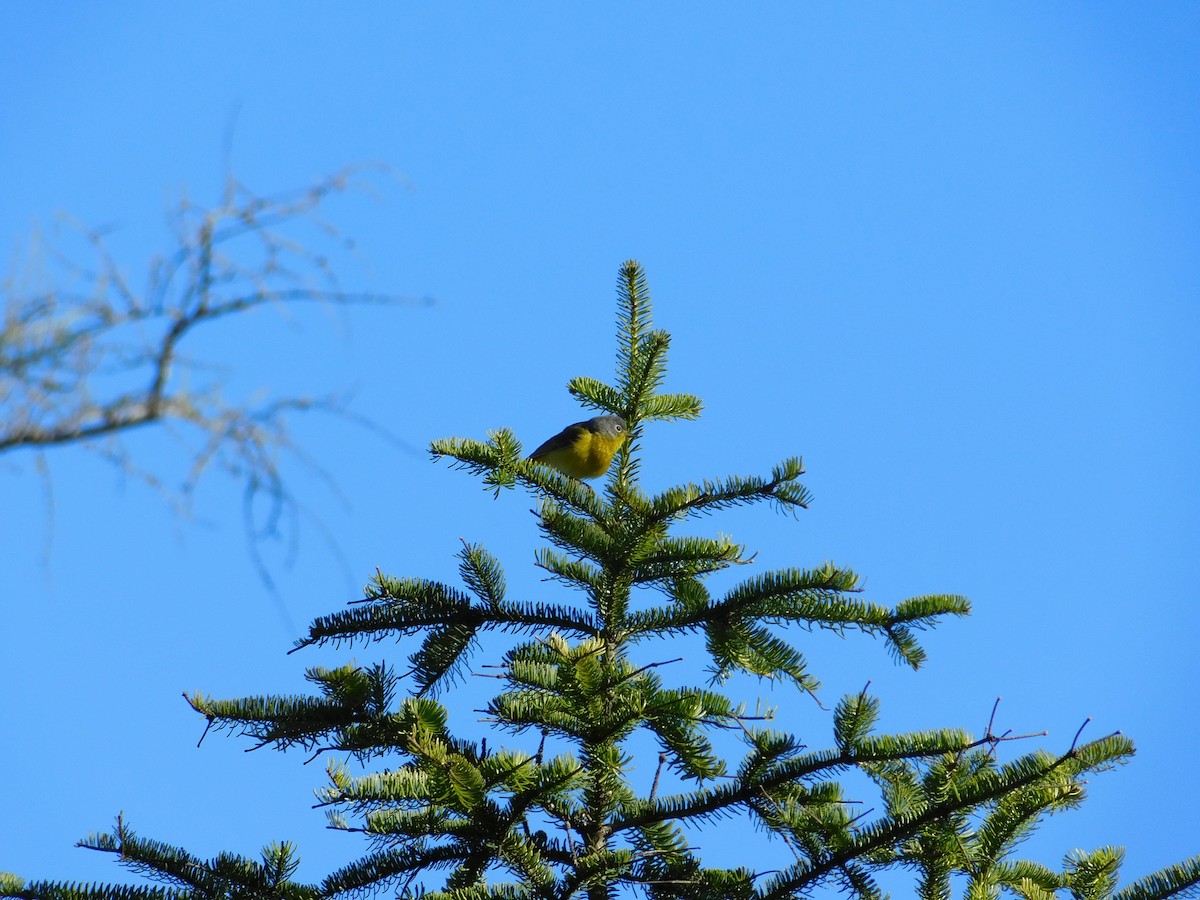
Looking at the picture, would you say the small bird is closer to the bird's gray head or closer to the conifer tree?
the bird's gray head

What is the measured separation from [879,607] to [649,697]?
0.81m

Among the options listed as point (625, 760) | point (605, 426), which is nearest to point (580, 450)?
point (605, 426)

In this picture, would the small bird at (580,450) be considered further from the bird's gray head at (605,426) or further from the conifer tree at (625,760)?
the conifer tree at (625,760)

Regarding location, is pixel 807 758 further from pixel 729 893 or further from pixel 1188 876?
pixel 1188 876

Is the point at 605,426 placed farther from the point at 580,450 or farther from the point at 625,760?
the point at 625,760

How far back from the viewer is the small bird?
6059 mm

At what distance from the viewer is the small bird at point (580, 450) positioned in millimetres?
6059

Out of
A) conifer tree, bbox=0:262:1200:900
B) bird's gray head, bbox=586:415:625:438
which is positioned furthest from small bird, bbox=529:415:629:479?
conifer tree, bbox=0:262:1200:900

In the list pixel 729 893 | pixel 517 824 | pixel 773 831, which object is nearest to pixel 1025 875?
pixel 773 831

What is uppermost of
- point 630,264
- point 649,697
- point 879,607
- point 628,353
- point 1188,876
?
point 630,264

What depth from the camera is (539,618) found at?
3.44 meters

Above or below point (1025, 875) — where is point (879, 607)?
above

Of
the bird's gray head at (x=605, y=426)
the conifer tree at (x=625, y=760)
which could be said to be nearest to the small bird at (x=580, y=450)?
the bird's gray head at (x=605, y=426)

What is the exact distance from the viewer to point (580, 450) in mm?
6223
